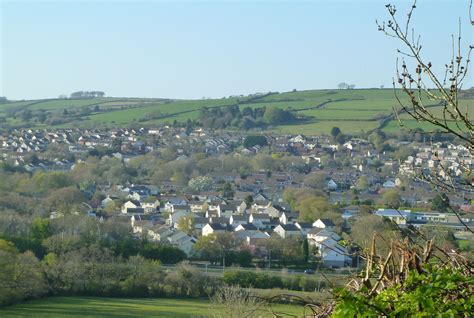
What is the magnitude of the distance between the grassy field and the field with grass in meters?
45.5

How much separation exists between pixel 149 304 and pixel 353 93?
63.9 metres

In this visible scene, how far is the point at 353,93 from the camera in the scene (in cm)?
8294

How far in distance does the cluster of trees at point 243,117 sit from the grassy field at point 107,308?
169 feet

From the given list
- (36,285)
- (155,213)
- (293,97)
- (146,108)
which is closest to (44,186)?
(155,213)

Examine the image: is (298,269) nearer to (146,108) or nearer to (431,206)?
(431,206)

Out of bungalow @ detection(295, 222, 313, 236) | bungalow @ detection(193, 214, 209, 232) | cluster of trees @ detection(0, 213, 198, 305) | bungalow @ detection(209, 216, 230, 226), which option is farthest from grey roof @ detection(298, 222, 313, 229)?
cluster of trees @ detection(0, 213, 198, 305)

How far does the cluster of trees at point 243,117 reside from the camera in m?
73.2

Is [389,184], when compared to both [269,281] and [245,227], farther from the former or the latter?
[269,281]

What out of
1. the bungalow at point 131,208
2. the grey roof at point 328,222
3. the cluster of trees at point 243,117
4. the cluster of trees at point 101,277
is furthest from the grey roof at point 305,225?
the cluster of trees at point 243,117

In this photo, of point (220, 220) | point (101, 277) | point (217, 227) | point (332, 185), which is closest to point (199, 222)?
point (220, 220)

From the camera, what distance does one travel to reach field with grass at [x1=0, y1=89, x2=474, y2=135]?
68875 millimetres

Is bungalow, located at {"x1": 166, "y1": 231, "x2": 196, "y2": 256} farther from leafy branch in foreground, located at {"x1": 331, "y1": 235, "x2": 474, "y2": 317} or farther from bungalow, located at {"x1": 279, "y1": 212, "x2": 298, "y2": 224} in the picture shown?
leafy branch in foreground, located at {"x1": 331, "y1": 235, "x2": 474, "y2": 317}

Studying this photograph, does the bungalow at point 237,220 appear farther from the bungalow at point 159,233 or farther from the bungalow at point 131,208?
the bungalow at point 131,208

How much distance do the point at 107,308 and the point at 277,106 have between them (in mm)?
58785
